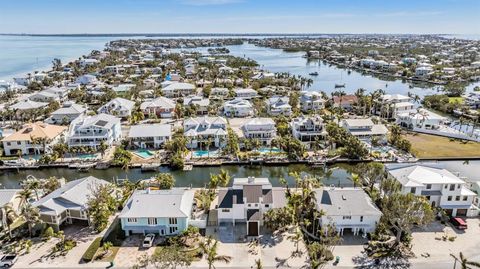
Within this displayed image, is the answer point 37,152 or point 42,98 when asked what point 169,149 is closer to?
point 37,152

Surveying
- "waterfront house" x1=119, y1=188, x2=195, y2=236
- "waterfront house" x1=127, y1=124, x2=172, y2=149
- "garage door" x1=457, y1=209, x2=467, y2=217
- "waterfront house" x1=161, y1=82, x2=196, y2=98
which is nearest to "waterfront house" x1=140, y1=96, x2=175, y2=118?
"waterfront house" x1=161, y1=82, x2=196, y2=98

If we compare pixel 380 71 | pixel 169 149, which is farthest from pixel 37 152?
pixel 380 71

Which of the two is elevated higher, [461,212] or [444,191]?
[444,191]

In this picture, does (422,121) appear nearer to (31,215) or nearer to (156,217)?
(156,217)

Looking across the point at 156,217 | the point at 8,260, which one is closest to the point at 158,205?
the point at 156,217

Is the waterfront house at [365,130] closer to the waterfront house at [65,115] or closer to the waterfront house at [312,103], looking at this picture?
the waterfront house at [312,103]

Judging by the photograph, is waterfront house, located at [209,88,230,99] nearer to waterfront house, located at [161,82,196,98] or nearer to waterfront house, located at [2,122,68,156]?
waterfront house, located at [161,82,196,98]
